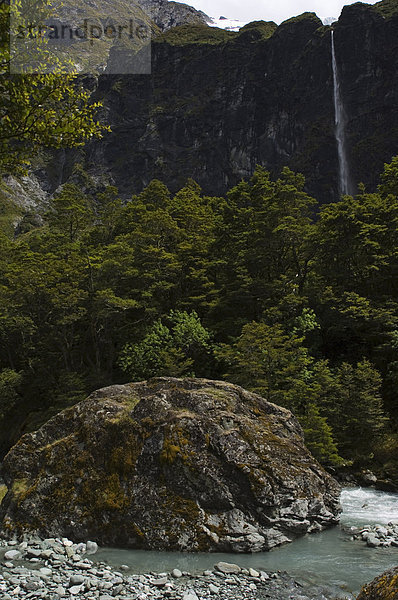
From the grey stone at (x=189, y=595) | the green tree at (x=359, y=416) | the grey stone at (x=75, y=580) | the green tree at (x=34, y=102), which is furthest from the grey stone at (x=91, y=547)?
the green tree at (x=359, y=416)

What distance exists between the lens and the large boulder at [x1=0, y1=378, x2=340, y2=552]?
1195 centimetres

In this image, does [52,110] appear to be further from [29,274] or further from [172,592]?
[29,274]

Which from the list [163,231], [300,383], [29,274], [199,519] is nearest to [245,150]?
[163,231]

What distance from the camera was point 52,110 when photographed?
700 cm

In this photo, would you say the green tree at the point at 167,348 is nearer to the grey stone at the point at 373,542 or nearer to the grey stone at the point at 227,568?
the grey stone at the point at 373,542

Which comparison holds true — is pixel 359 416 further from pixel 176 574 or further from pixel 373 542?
pixel 176 574

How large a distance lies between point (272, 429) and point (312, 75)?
345ft

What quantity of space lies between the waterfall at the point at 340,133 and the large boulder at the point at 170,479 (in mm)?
75225

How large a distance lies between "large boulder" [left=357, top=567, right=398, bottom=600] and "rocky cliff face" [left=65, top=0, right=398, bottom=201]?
83.2 metres

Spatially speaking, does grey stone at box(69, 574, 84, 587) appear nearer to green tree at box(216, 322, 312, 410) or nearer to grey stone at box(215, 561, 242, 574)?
grey stone at box(215, 561, 242, 574)

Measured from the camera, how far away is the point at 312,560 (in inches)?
430

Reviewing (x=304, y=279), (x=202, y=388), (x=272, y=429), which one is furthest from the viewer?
(x=304, y=279)

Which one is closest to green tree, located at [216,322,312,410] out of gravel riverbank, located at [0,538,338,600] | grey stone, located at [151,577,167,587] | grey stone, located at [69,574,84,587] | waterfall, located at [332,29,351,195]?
gravel riverbank, located at [0,538,338,600]

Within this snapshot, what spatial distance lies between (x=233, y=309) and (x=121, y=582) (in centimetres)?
2217
